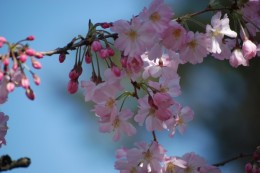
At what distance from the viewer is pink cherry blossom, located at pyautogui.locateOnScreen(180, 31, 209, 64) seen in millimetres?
1739

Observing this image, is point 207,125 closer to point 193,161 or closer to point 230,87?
point 230,87

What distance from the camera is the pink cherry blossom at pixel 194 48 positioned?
174cm

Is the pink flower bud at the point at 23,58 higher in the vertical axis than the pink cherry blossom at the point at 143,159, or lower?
higher

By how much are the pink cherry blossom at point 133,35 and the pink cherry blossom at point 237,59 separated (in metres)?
0.41

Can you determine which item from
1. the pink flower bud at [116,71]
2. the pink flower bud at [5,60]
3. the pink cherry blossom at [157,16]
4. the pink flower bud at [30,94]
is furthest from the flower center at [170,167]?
the pink flower bud at [5,60]

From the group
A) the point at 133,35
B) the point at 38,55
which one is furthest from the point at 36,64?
the point at 133,35

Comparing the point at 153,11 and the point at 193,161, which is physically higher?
the point at 153,11

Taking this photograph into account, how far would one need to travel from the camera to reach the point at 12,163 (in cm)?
113

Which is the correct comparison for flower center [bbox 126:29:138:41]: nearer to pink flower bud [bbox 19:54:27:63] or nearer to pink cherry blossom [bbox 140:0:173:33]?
pink cherry blossom [bbox 140:0:173:33]

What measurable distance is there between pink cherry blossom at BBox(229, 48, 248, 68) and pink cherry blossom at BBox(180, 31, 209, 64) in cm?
13

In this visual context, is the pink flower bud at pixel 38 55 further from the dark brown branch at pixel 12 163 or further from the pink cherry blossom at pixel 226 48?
the pink cherry blossom at pixel 226 48

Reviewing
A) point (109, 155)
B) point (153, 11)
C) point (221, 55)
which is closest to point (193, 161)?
point (221, 55)

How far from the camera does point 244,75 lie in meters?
10.5

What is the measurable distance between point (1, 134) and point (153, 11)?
0.74m
